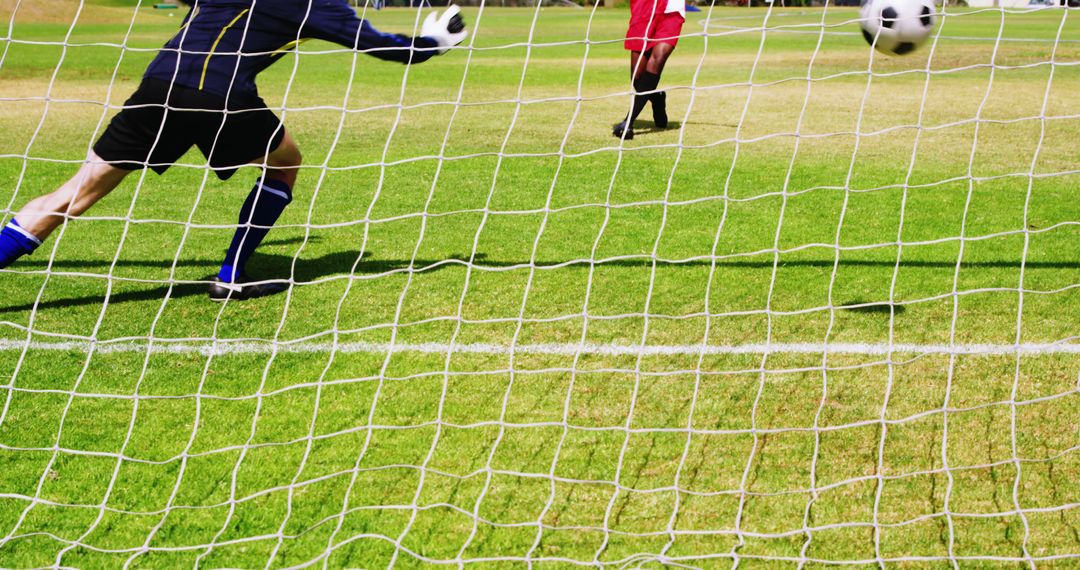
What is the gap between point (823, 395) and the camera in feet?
12.5

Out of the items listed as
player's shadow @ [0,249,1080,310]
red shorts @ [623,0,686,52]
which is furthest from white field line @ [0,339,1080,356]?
red shorts @ [623,0,686,52]

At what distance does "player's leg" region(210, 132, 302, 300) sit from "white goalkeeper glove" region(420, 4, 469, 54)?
91 cm

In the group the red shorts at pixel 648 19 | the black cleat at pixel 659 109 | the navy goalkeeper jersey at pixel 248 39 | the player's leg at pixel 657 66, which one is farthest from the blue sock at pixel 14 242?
the black cleat at pixel 659 109

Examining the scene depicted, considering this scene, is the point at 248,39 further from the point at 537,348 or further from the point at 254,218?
the point at 537,348

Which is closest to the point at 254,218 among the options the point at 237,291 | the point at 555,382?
the point at 237,291

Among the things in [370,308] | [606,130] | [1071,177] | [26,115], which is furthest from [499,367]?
[26,115]

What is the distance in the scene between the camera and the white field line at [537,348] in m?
4.29

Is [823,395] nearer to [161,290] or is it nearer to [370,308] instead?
[370,308]

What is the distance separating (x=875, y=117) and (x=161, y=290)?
7.52m

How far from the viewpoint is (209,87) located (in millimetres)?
4547

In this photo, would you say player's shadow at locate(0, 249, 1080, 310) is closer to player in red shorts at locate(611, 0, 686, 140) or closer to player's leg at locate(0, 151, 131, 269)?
player's leg at locate(0, 151, 131, 269)

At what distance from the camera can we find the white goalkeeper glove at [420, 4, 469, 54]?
457cm

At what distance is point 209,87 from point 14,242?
1155 mm

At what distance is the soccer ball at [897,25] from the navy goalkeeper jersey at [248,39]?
6.38 feet
